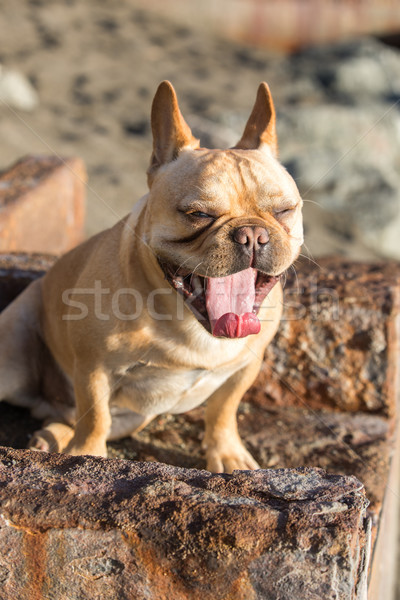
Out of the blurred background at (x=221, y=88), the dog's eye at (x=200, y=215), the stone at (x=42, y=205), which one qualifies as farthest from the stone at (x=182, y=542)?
the blurred background at (x=221, y=88)

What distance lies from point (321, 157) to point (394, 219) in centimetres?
132

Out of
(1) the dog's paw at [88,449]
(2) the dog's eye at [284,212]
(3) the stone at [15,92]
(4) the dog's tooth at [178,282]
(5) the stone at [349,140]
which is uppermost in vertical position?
(2) the dog's eye at [284,212]

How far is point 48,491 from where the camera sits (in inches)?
75.4

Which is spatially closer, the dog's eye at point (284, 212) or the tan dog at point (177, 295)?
the tan dog at point (177, 295)

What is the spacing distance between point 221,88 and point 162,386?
8972 mm

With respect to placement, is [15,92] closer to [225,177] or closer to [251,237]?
[225,177]

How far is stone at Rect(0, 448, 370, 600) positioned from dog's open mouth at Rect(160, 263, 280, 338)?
74 centimetres

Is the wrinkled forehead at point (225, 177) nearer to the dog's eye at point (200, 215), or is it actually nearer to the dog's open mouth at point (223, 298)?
the dog's eye at point (200, 215)

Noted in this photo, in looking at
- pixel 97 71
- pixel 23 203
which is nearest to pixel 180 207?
pixel 23 203

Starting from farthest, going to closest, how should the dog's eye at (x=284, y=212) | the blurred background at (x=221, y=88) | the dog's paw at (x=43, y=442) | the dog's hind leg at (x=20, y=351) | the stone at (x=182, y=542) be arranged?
the blurred background at (x=221, y=88) → the dog's hind leg at (x=20, y=351) → the dog's paw at (x=43, y=442) → the dog's eye at (x=284, y=212) → the stone at (x=182, y=542)

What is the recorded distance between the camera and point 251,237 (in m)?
2.38

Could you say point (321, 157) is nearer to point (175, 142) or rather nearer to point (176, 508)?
point (175, 142)

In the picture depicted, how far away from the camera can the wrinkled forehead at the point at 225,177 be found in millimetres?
2494

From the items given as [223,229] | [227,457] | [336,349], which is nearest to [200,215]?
[223,229]
